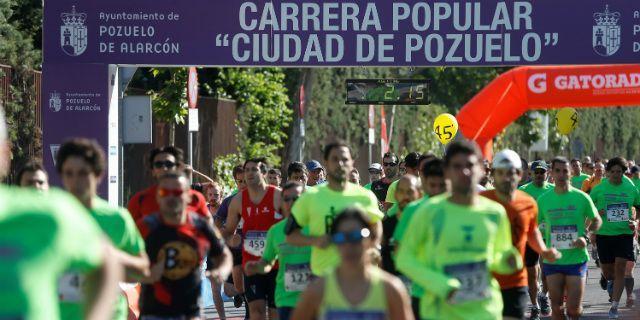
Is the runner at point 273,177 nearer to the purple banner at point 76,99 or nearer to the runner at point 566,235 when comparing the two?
the purple banner at point 76,99

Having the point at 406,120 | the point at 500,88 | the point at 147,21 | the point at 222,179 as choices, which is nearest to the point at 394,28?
the point at 147,21

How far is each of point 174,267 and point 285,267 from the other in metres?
3.07

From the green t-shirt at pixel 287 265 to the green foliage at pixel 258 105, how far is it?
18439 mm

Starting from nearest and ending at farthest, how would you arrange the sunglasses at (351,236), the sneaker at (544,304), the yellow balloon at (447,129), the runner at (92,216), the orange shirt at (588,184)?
→ the sunglasses at (351,236) < the runner at (92,216) < the sneaker at (544,304) < the orange shirt at (588,184) < the yellow balloon at (447,129)

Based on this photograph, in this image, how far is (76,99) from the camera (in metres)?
16.2

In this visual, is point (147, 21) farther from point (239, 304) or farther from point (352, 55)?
point (239, 304)

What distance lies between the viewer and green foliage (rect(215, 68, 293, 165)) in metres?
29.7

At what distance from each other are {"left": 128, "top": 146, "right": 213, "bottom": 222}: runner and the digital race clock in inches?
410

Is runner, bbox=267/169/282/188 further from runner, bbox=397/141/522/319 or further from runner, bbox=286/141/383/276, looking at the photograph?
runner, bbox=397/141/522/319

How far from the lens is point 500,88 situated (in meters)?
20.8

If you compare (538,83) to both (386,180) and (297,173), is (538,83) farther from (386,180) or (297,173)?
(297,173)

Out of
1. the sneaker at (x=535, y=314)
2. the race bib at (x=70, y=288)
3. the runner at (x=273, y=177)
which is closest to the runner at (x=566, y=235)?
the sneaker at (x=535, y=314)

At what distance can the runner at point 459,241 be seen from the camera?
7.10 m

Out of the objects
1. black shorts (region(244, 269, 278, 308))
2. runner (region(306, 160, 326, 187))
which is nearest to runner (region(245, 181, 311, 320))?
black shorts (region(244, 269, 278, 308))
